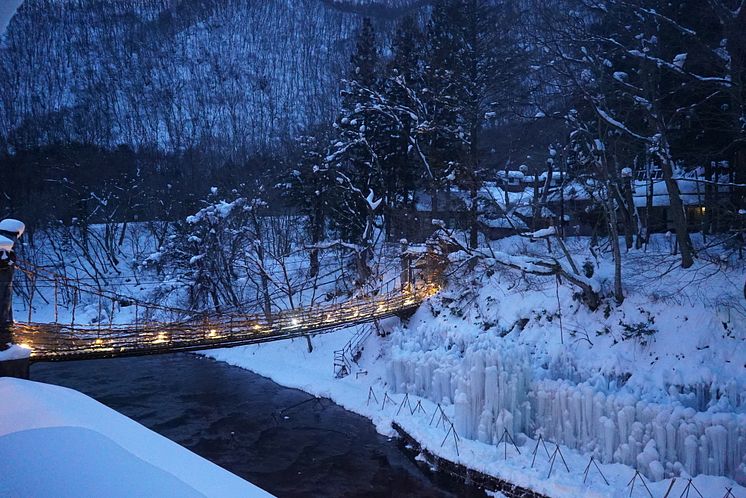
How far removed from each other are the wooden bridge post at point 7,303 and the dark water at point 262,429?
16.9 ft

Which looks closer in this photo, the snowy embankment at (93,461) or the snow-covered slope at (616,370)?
the snowy embankment at (93,461)

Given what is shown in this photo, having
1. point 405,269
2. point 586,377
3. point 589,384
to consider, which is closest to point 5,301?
point 589,384

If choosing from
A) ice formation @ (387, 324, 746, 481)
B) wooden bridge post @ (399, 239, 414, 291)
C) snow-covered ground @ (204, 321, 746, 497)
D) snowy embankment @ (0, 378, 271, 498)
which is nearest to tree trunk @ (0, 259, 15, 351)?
snowy embankment @ (0, 378, 271, 498)

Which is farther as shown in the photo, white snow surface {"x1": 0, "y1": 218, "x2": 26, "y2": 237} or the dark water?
the dark water

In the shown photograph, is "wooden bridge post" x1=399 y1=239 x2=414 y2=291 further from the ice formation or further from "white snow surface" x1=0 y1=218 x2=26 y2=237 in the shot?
"white snow surface" x1=0 y1=218 x2=26 y2=237

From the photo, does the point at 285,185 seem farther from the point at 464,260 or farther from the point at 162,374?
the point at 464,260

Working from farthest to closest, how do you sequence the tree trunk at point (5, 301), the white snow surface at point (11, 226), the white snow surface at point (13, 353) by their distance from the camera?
the white snow surface at point (11, 226)
the tree trunk at point (5, 301)
the white snow surface at point (13, 353)

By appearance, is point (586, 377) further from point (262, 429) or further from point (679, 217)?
point (262, 429)

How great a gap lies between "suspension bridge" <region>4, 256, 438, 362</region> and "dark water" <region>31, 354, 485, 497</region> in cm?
221

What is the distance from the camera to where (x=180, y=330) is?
1415 centimetres

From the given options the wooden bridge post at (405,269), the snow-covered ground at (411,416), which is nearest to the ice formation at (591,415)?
the snow-covered ground at (411,416)

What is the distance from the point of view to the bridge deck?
1104 cm

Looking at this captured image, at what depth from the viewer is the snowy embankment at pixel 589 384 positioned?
9328 millimetres

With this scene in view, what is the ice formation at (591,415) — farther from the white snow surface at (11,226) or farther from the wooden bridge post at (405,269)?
the white snow surface at (11,226)
